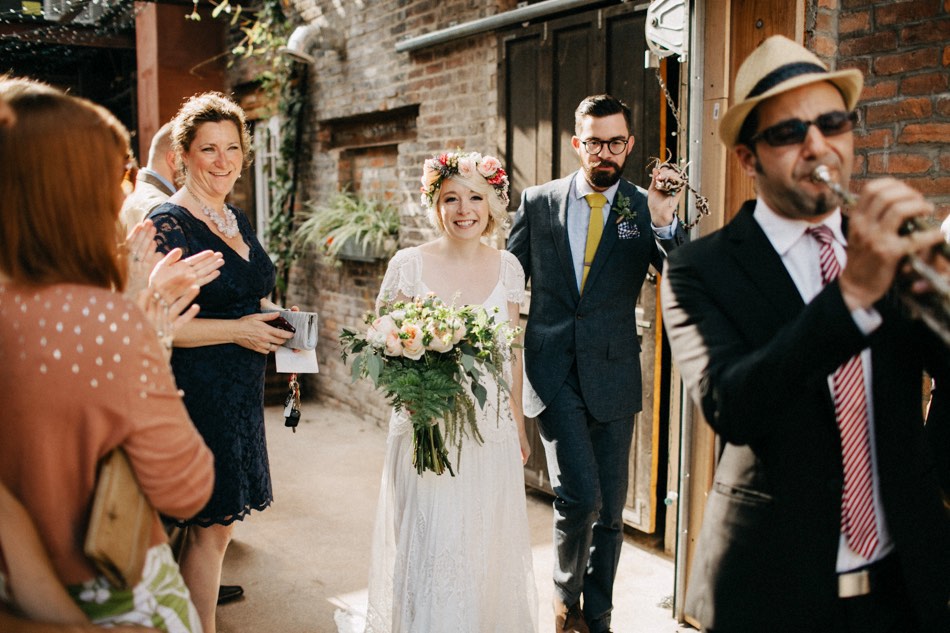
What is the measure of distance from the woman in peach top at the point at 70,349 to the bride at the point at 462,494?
1665mm

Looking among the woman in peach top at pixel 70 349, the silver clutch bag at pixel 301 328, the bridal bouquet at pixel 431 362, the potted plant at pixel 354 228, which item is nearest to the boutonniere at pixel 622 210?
the bridal bouquet at pixel 431 362

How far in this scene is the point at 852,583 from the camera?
1.65 metres

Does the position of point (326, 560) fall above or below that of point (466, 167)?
below

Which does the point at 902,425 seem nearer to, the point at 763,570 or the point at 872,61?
the point at 763,570

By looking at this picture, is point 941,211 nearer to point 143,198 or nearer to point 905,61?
point 905,61

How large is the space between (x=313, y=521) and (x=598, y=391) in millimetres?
2462

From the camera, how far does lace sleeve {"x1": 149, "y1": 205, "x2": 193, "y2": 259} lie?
3.06 metres

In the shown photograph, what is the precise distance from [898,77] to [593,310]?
58.6 inches

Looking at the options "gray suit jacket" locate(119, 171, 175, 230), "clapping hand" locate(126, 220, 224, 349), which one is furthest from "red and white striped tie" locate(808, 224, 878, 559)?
"gray suit jacket" locate(119, 171, 175, 230)

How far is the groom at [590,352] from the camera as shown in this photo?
11.3 ft

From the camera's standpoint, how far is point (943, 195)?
3.12 meters

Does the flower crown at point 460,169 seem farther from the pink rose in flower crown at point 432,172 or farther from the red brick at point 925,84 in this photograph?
the red brick at point 925,84

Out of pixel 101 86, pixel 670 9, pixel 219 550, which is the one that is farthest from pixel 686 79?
pixel 101 86

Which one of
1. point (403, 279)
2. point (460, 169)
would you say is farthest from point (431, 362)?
point (460, 169)
